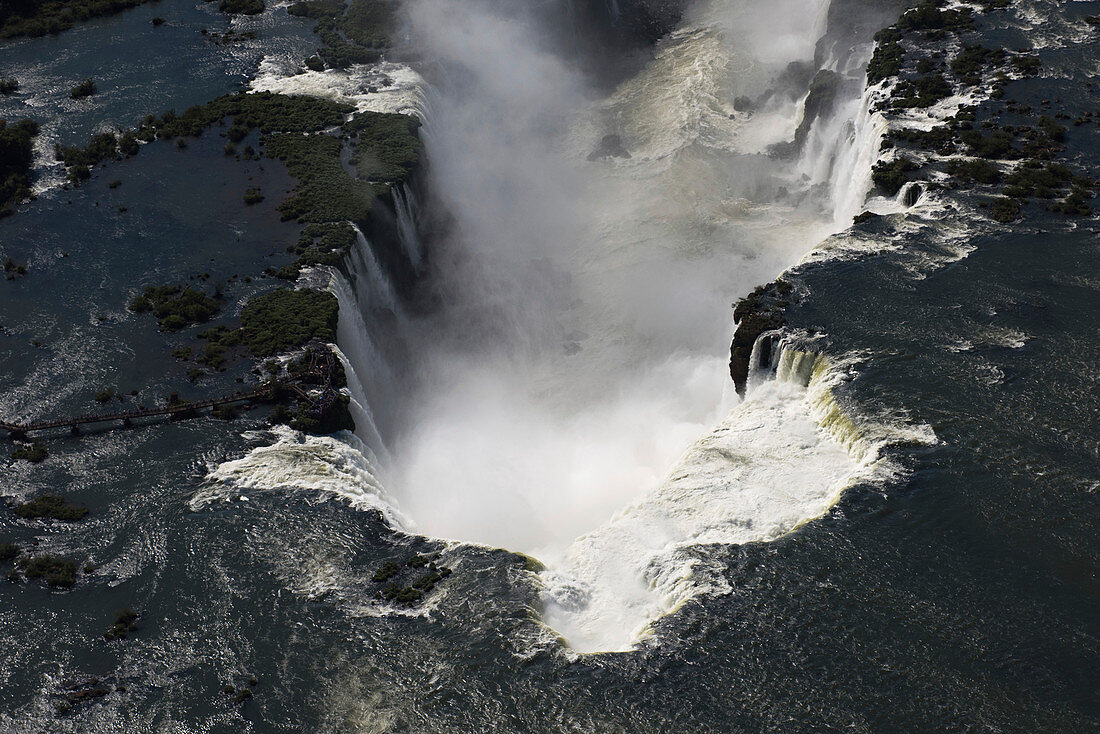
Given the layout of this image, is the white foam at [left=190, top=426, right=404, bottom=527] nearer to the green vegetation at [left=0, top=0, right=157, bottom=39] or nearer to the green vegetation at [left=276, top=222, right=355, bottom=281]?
the green vegetation at [left=276, top=222, right=355, bottom=281]

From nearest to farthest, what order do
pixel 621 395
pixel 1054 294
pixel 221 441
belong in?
1. pixel 221 441
2. pixel 1054 294
3. pixel 621 395

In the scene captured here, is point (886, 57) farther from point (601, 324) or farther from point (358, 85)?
point (358, 85)

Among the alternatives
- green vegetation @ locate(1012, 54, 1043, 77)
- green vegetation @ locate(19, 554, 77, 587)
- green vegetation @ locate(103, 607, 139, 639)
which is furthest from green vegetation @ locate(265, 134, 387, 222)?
green vegetation @ locate(1012, 54, 1043, 77)

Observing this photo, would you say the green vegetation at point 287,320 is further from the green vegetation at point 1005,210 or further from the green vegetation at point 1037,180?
the green vegetation at point 1037,180

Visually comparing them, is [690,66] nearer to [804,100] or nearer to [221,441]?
[804,100]

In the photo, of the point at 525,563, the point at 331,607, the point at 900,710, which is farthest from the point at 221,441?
the point at 900,710

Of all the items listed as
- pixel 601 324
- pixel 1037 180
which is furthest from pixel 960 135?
pixel 601 324
